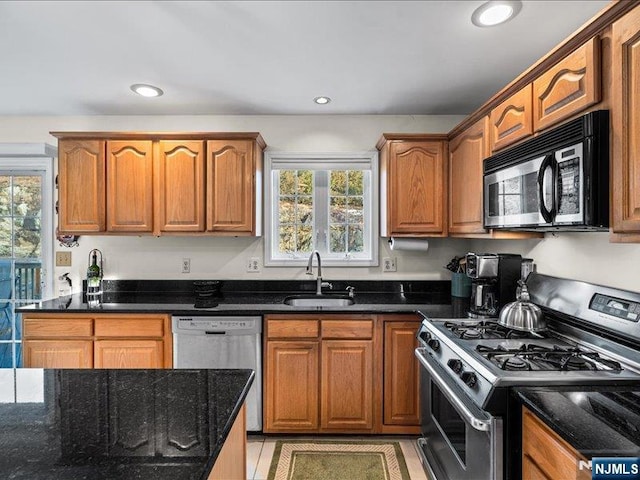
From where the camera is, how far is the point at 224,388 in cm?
122

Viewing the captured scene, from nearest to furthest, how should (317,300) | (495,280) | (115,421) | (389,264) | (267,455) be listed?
(115,421) → (495,280) → (267,455) → (317,300) → (389,264)

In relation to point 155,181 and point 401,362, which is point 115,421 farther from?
point 155,181

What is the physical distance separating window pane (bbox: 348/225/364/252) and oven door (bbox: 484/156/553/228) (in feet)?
4.06

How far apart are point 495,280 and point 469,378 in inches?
35.5

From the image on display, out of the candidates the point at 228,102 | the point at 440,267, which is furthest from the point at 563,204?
the point at 228,102

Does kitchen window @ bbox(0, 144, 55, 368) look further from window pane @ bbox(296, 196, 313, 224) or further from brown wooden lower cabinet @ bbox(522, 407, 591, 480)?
brown wooden lower cabinet @ bbox(522, 407, 591, 480)

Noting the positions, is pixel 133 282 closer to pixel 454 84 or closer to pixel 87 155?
pixel 87 155

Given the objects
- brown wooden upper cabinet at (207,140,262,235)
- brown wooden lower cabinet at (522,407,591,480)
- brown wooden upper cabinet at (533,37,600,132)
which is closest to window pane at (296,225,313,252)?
brown wooden upper cabinet at (207,140,262,235)

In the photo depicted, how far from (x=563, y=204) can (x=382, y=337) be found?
55.6 inches

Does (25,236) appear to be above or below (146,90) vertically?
below

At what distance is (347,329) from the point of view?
97.2 inches

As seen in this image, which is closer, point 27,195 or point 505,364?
point 505,364

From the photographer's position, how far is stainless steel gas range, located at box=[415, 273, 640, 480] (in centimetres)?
132

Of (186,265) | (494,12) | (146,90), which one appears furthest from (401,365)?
(146,90)
